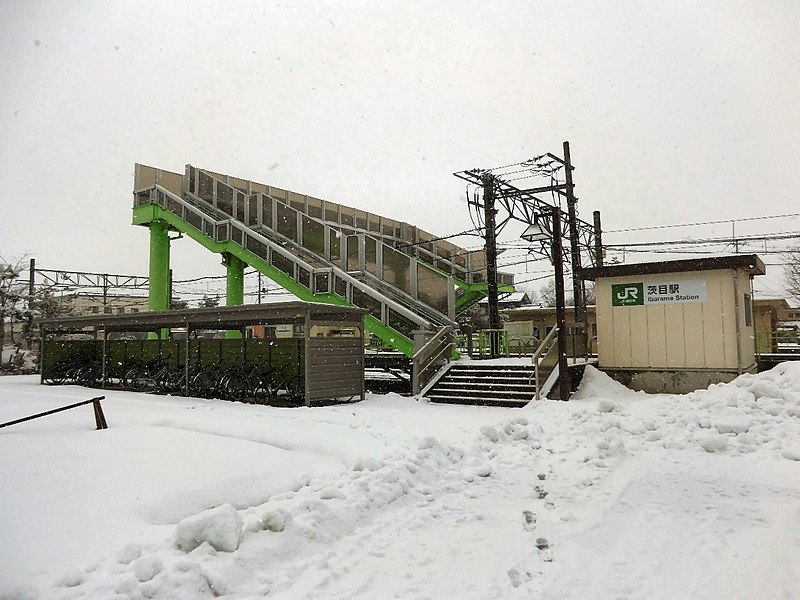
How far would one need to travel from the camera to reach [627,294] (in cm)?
1509

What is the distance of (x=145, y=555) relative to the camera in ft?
13.5

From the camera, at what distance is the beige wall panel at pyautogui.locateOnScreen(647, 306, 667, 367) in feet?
47.4

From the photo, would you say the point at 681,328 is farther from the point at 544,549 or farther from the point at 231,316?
the point at 544,549

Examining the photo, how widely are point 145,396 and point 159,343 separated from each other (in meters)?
2.68

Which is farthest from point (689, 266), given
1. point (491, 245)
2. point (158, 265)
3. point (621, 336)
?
point (158, 265)

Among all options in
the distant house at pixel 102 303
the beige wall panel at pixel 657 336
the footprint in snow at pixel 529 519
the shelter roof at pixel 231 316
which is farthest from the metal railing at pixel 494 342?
the distant house at pixel 102 303

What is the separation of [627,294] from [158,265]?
64.8ft

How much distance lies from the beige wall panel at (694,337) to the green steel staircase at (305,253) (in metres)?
6.58

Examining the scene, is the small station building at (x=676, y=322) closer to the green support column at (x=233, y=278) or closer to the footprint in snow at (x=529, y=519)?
the footprint in snow at (x=529, y=519)

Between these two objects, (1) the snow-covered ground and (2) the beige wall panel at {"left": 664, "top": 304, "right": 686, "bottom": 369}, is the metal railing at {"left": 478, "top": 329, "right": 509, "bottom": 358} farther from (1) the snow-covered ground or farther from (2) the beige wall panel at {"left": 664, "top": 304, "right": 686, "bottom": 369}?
(1) the snow-covered ground

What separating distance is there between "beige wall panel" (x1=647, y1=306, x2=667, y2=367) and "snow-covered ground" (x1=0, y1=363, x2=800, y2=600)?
4.86 m

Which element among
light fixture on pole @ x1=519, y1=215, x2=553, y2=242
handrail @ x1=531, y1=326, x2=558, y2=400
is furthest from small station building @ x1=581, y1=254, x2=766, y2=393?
light fixture on pole @ x1=519, y1=215, x2=553, y2=242

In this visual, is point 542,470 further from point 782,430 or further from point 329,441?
point 782,430

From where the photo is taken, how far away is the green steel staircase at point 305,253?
730 inches
